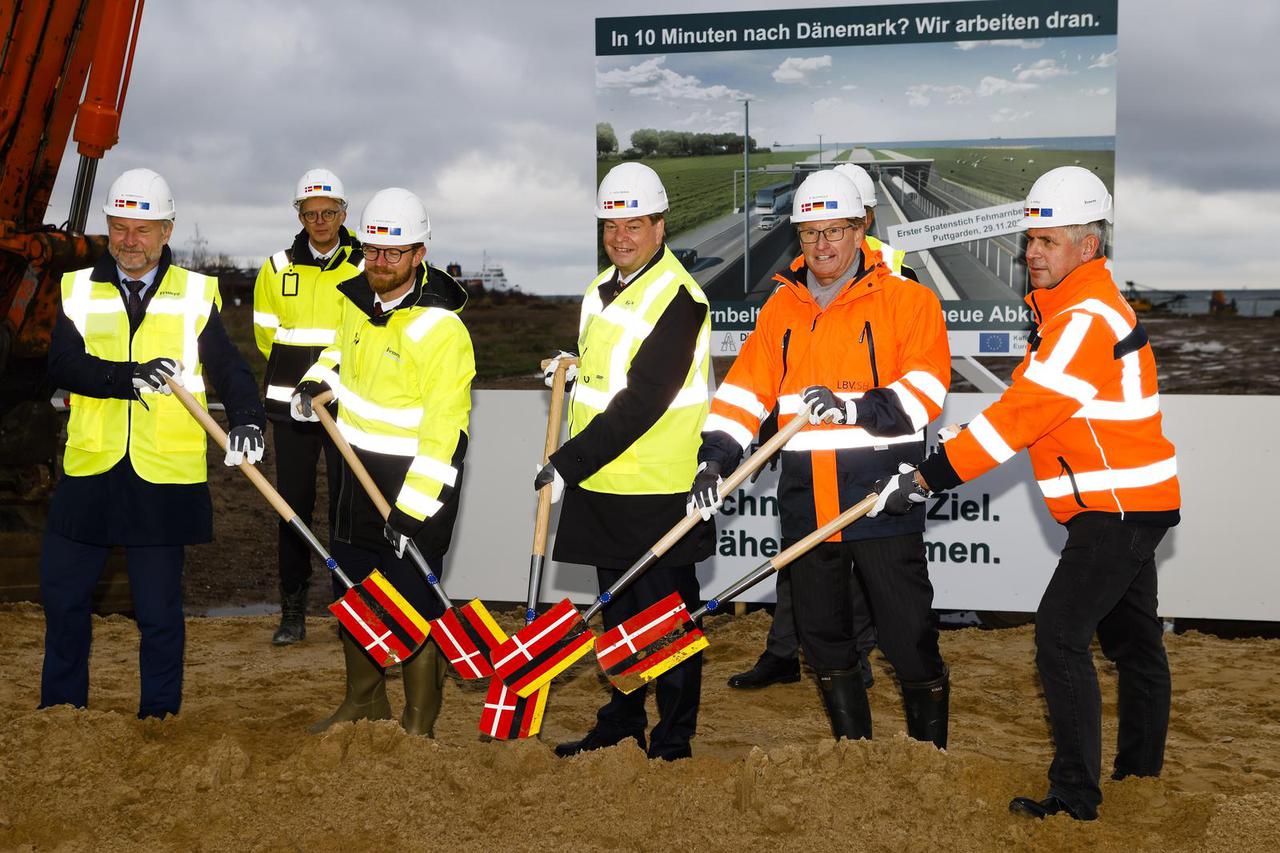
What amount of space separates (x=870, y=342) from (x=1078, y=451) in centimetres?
68

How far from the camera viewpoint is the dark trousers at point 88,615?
14.6ft

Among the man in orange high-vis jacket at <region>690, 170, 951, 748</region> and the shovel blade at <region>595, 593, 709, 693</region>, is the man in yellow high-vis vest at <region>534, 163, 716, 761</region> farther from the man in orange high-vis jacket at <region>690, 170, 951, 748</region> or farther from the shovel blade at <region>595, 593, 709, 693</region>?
the man in orange high-vis jacket at <region>690, 170, 951, 748</region>

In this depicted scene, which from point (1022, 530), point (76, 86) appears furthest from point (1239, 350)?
point (76, 86)

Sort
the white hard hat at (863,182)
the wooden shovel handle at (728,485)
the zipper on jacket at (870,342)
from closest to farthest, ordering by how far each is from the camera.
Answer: the zipper on jacket at (870,342) < the wooden shovel handle at (728,485) < the white hard hat at (863,182)

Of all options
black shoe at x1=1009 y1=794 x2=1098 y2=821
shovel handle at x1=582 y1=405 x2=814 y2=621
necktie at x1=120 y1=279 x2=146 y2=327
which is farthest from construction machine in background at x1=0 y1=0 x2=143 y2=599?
black shoe at x1=1009 y1=794 x2=1098 y2=821

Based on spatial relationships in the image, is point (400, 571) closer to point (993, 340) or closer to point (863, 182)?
point (863, 182)

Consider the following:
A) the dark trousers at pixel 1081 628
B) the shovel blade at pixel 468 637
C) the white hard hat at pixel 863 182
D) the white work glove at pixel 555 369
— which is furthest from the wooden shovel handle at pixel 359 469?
the white hard hat at pixel 863 182

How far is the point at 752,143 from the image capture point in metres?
7.41

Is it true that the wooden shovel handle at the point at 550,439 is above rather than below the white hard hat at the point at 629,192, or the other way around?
below

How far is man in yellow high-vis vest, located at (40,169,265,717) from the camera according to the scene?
439 centimetres

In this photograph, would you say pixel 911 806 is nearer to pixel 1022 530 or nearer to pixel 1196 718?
pixel 1196 718

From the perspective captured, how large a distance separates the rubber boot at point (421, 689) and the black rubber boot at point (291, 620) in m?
2.30

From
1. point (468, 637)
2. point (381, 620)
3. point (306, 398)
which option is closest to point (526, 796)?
point (468, 637)

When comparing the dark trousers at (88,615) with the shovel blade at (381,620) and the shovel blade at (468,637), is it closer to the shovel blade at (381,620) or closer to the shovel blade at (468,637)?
the shovel blade at (381,620)
